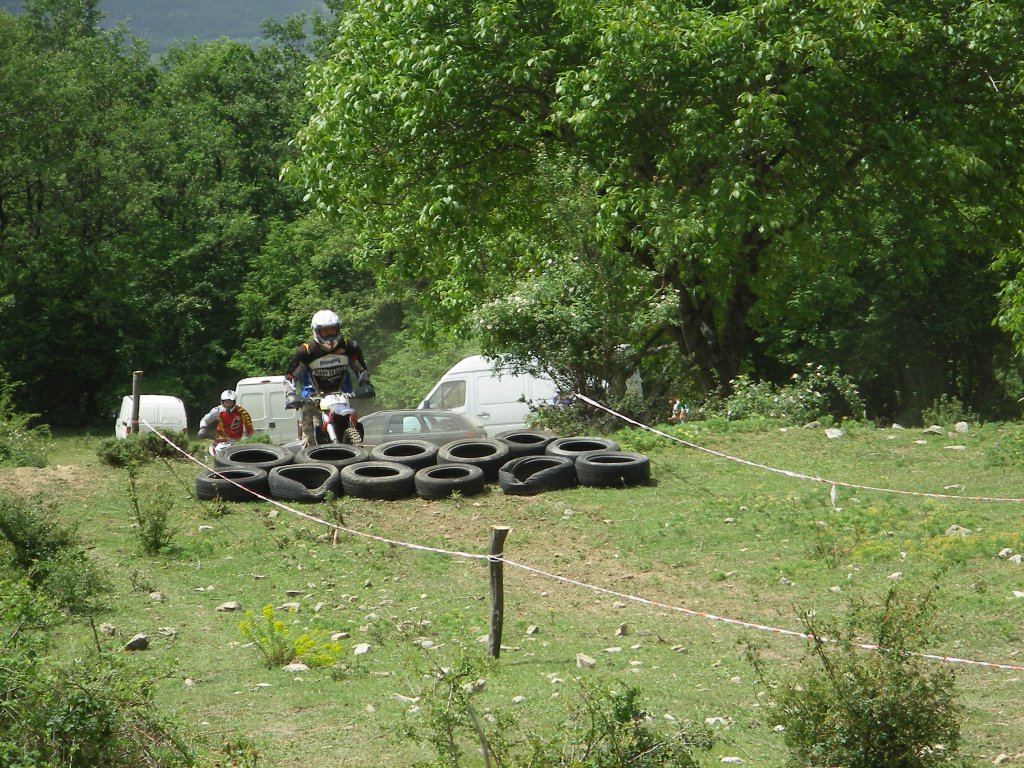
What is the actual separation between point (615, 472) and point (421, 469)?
8.48 ft

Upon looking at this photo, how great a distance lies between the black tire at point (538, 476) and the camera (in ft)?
47.9

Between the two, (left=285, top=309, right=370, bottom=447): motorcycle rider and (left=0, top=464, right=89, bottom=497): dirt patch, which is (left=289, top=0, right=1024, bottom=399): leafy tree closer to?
(left=285, top=309, right=370, bottom=447): motorcycle rider

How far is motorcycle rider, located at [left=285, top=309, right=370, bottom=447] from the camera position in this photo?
53.7ft

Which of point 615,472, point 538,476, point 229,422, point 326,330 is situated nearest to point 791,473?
point 615,472

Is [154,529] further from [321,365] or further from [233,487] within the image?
[321,365]

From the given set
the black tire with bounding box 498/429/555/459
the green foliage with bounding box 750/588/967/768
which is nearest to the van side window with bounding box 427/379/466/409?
the black tire with bounding box 498/429/555/459

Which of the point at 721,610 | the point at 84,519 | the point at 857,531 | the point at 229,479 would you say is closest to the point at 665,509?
the point at 857,531

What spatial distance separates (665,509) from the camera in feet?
43.5

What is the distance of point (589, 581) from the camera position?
10.7 meters

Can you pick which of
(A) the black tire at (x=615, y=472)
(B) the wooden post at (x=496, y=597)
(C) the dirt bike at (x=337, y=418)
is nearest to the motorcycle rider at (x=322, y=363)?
(C) the dirt bike at (x=337, y=418)

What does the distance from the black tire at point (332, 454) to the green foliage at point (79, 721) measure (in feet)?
33.3

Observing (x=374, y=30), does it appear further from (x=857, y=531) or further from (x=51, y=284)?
(x=51, y=284)

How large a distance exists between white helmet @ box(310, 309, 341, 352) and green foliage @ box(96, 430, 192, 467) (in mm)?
3244

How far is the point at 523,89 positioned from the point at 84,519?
10.9m
